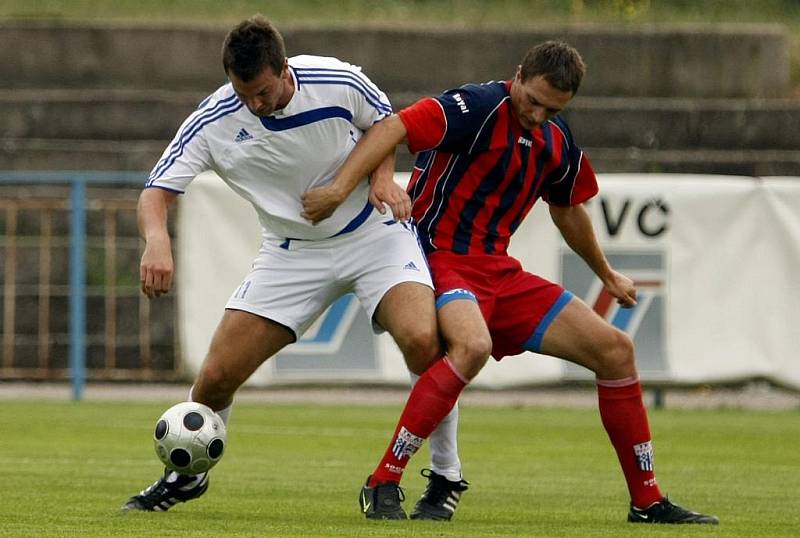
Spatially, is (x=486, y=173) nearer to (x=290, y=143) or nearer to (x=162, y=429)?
(x=290, y=143)

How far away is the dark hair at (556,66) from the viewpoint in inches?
263

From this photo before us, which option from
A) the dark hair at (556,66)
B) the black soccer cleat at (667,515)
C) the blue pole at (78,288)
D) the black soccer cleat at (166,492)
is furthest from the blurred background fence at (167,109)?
the dark hair at (556,66)

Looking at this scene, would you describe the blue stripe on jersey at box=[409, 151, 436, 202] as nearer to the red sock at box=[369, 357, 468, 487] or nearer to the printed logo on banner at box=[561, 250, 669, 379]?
the red sock at box=[369, 357, 468, 487]

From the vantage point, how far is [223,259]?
13930mm

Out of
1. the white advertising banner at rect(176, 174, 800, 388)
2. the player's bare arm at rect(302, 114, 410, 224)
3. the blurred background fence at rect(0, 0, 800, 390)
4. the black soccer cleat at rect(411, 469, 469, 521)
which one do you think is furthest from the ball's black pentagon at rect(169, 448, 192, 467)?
the blurred background fence at rect(0, 0, 800, 390)

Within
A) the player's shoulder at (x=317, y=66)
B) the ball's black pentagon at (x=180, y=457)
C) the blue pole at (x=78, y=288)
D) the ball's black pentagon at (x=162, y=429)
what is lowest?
the blue pole at (x=78, y=288)

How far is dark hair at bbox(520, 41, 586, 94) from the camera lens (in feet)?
21.9

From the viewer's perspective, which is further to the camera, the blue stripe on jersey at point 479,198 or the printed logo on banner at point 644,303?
the printed logo on banner at point 644,303

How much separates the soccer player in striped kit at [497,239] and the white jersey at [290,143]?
168 mm

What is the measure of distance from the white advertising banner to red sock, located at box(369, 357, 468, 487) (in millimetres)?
6809

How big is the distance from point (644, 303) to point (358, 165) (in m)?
7.20

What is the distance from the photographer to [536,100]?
6.77 metres

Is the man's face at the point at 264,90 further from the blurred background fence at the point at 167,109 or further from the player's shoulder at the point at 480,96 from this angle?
the blurred background fence at the point at 167,109

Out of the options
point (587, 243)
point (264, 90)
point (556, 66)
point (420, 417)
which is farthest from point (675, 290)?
point (264, 90)
